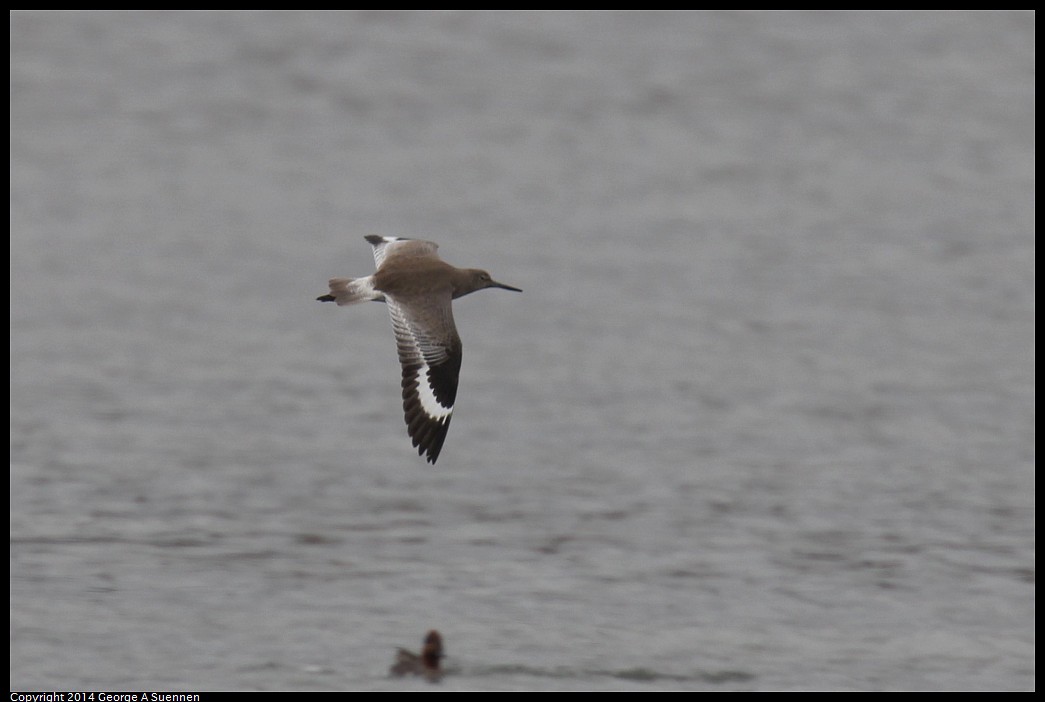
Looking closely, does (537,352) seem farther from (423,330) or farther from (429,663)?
(423,330)

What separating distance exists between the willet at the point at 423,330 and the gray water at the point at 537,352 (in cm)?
167

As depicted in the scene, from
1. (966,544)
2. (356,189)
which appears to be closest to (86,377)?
(356,189)

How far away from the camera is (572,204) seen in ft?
62.0

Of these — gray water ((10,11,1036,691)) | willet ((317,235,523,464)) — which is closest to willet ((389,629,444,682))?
gray water ((10,11,1036,691))

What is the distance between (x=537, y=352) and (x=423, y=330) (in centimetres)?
676

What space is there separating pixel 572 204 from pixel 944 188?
405 centimetres

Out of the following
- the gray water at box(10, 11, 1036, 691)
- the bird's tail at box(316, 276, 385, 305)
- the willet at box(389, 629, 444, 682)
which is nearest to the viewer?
the bird's tail at box(316, 276, 385, 305)

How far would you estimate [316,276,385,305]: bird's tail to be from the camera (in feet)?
26.8

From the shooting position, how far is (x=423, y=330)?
827cm

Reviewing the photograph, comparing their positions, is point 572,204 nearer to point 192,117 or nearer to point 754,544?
point 192,117

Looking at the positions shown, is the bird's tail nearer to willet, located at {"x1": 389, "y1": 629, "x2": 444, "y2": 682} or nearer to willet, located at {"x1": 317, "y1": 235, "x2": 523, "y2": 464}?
willet, located at {"x1": 317, "y1": 235, "x2": 523, "y2": 464}

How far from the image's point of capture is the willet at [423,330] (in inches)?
318

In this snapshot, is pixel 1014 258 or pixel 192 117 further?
pixel 192 117

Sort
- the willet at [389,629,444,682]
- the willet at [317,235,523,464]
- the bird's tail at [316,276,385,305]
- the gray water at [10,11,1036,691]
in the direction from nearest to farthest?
1. the willet at [317,235,523,464]
2. the bird's tail at [316,276,385,305]
3. the willet at [389,629,444,682]
4. the gray water at [10,11,1036,691]
